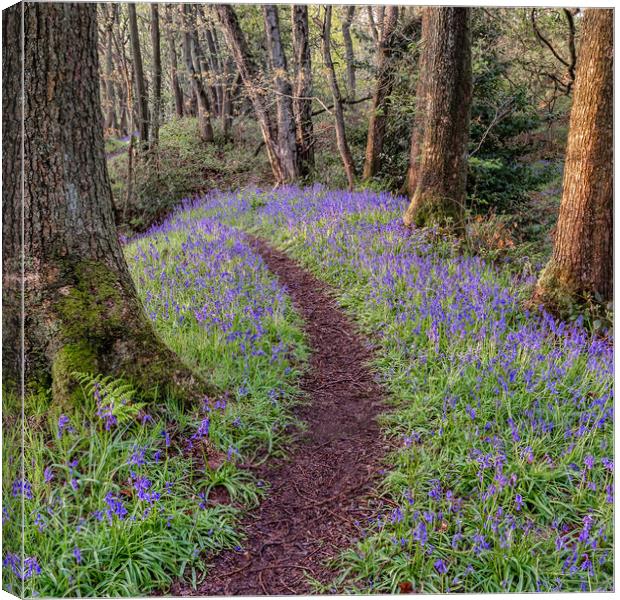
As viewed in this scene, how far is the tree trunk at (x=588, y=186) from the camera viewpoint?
4773mm

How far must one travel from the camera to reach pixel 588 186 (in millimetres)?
5035

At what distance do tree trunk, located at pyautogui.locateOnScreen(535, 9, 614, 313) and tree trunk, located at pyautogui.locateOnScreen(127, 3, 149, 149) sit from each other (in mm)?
9867

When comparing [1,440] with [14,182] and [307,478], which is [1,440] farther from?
[307,478]

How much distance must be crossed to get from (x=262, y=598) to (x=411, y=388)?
213cm

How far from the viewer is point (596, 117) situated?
488 cm

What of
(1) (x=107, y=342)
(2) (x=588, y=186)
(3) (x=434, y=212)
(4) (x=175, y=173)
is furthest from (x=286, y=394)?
(4) (x=175, y=173)

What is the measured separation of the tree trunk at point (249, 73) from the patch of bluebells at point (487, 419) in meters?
7.12

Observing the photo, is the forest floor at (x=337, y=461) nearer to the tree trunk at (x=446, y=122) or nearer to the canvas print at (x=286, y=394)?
the canvas print at (x=286, y=394)

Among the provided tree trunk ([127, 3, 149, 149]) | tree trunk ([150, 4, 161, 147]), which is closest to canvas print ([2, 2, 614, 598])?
tree trunk ([127, 3, 149, 149])

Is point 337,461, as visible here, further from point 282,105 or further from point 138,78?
point 138,78

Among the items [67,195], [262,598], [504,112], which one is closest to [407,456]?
[262,598]

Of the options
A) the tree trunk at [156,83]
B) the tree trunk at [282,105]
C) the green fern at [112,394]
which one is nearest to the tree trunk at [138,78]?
the tree trunk at [156,83]

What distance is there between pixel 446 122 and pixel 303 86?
520cm

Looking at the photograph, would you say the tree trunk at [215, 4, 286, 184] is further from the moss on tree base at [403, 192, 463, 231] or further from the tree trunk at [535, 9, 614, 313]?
the tree trunk at [535, 9, 614, 313]
